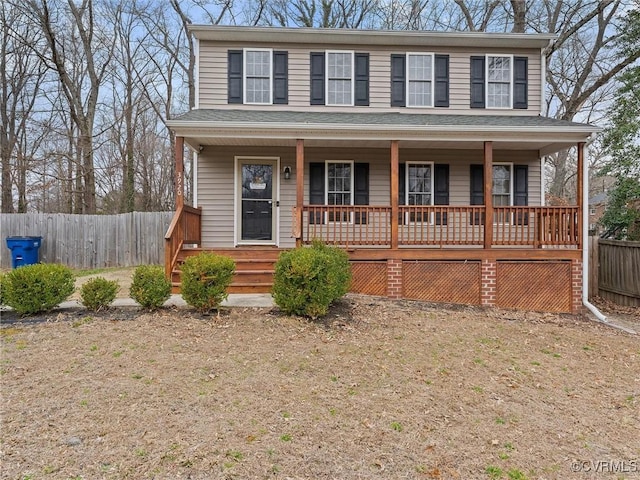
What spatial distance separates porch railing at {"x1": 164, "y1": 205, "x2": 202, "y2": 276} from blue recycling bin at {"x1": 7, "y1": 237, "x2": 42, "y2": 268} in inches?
243

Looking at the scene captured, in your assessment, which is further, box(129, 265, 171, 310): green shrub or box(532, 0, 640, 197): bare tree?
box(532, 0, 640, 197): bare tree

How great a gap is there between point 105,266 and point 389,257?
31.6 feet

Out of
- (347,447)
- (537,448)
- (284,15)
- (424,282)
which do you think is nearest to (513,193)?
(424,282)

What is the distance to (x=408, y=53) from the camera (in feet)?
31.6

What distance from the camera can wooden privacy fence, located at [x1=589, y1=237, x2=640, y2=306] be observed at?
9055 mm

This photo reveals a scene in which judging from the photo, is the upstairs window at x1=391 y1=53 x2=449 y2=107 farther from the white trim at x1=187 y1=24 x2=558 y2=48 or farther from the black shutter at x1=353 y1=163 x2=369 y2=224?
the black shutter at x1=353 y1=163 x2=369 y2=224

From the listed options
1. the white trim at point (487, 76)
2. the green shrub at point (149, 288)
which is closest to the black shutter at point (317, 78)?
the white trim at point (487, 76)

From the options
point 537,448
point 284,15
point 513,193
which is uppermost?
point 284,15

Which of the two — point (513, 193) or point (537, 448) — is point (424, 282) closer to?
point (513, 193)

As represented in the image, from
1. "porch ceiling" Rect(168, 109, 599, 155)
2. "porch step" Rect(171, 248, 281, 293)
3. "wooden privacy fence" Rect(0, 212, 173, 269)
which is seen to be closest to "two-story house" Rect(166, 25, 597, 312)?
"porch ceiling" Rect(168, 109, 599, 155)

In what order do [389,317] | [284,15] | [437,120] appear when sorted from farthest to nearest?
1. [284,15]
2. [437,120]
3. [389,317]

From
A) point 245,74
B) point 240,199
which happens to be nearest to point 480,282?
point 240,199

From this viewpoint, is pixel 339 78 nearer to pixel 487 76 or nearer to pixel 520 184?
pixel 487 76

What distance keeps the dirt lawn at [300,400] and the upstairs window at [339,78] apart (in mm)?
6061
